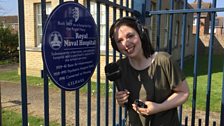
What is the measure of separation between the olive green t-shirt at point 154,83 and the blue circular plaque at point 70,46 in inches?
11.0

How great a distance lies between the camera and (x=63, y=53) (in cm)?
173

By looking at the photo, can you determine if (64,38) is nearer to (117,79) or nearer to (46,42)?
(46,42)

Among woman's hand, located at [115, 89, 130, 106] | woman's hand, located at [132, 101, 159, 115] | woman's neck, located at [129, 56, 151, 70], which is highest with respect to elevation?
woman's neck, located at [129, 56, 151, 70]

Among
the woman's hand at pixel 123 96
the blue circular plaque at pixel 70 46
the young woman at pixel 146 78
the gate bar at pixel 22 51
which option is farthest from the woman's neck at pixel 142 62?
the gate bar at pixel 22 51

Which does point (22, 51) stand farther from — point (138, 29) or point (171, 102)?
point (171, 102)

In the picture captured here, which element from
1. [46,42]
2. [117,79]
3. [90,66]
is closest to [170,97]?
[117,79]

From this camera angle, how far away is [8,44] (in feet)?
58.9

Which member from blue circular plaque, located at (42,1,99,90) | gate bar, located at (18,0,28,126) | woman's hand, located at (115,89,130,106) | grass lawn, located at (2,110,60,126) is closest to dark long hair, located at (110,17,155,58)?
blue circular plaque, located at (42,1,99,90)

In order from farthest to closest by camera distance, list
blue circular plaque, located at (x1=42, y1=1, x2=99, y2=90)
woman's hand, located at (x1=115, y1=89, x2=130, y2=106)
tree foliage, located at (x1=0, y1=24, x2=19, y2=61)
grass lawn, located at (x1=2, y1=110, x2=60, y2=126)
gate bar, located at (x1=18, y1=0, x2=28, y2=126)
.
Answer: tree foliage, located at (x1=0, y1=24, x2=19, y2=61) < grass lawn, located at (x1=2, y1=110, x2=60, y2=126) < woman's hand, located at (x1=115, y1=89, x2=130, y2=106) < blue circular plaque, located at (x1=42, y1=1, x2=99, y2=90) < gate bar, located at (x1=18, y1=0, x2=28, y2=126)

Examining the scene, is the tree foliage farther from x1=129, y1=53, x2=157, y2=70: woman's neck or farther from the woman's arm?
the woman's arm

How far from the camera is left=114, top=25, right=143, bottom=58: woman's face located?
197cm

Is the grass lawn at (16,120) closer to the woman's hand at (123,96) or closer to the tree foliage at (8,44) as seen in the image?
the woman's hand at (123,96)

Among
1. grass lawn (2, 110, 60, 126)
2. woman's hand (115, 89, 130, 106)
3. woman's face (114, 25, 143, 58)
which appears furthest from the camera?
grass lawn (2, 110, 60, 126)

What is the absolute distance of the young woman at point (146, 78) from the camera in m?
1.97
